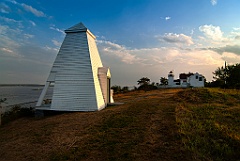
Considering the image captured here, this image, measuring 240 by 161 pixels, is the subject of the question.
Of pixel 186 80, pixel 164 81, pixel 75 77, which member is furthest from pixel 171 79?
pixel 75 77

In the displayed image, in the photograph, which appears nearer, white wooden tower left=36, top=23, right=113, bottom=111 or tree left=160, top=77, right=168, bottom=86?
white wooden tower left=36, top=23, right=113, bottom=111

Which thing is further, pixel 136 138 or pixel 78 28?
pixel 78 28

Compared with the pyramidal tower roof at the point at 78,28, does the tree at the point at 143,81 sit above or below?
below

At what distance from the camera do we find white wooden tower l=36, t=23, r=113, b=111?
10.4 meters

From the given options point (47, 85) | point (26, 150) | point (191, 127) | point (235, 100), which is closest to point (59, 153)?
point (26, 150)

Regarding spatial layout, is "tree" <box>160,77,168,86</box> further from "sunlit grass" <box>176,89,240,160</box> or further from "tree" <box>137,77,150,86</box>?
"sunlit grass" <box>176,89,240,160</box>

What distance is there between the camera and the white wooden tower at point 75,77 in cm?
1039

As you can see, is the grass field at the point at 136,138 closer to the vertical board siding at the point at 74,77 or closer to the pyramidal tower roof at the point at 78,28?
the vertical board siding at the point at 74,77

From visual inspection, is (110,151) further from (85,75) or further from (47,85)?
(47,85)

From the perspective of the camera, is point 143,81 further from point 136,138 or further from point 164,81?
point 136,138

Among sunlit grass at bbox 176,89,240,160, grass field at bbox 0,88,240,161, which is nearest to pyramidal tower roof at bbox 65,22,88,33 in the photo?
grass field at bbox 0,88,240,161

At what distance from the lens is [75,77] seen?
422 inches

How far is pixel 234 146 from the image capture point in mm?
4594

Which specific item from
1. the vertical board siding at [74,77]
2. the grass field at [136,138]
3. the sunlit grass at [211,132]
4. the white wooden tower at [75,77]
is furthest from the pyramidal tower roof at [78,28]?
the sunlit grass at [211,132]
